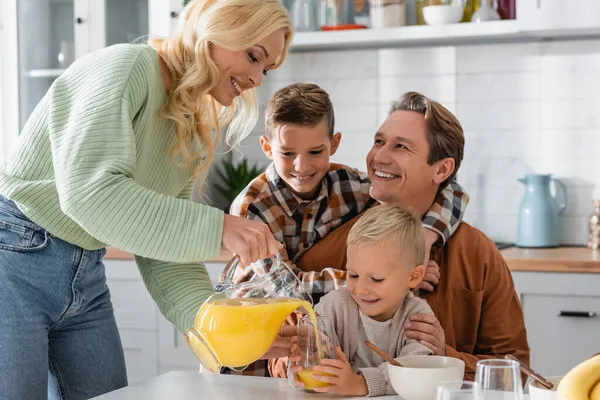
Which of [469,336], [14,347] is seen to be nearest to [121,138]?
[14,347]

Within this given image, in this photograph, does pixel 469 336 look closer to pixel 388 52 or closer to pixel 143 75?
pixel 143 75

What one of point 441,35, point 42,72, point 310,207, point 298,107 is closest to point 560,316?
point 441,35

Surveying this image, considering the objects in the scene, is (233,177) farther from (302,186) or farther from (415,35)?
(302,186)

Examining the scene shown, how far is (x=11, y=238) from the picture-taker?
1802mm

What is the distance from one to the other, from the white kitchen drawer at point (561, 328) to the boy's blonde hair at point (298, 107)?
1241 millimetres

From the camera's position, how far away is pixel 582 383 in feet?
4.18

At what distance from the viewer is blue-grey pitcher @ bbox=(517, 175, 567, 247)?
3.57 metres

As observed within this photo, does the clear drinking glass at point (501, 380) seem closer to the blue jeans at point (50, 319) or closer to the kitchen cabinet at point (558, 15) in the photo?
the blue jeans at point (50, 319)

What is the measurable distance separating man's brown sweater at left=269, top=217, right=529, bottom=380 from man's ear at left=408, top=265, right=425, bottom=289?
210 mm

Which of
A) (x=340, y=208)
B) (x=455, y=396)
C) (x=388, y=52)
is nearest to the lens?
(x=455, y=396)

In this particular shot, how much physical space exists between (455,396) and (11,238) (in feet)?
3.31

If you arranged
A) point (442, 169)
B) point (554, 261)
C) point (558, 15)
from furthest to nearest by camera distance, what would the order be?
point (558, 15), point (554, 261), point (442, 169)

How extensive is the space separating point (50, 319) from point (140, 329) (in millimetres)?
1850

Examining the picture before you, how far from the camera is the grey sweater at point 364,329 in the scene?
1.79 m
